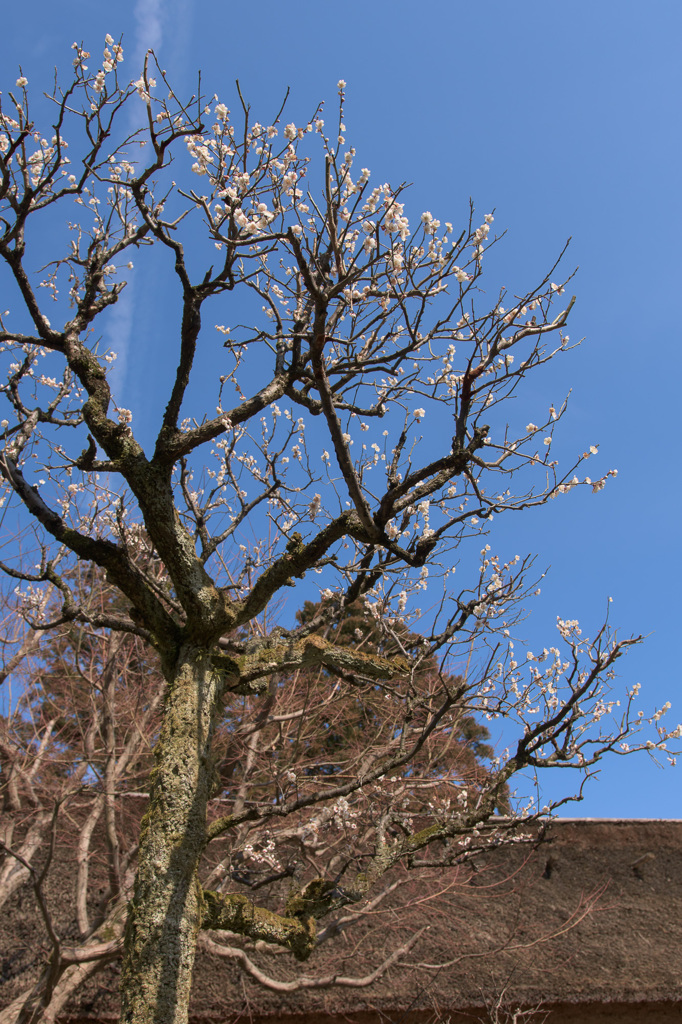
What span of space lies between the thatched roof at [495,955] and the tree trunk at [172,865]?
13.1 feet

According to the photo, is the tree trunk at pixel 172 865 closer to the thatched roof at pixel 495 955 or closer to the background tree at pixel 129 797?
the background tree at pixel 129 797

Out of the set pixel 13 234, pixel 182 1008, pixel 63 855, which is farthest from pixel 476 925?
pixel 13 234

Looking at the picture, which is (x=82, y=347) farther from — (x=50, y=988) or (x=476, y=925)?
(x=476, y=925)

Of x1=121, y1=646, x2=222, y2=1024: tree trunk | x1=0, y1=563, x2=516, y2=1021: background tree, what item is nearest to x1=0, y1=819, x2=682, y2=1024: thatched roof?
x1=0, y1=563, x2=516, y2=1021: background tree

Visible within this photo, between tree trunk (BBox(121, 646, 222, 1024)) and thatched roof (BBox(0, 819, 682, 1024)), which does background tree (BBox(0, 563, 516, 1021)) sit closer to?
thatched roof (BBox(0, 819, 682, 1024))

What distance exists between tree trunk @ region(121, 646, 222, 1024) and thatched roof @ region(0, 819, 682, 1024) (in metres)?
4.01

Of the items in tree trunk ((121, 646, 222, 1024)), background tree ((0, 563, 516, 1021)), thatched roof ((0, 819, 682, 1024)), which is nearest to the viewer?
tree trunk ((121, 646, 222, 1024))

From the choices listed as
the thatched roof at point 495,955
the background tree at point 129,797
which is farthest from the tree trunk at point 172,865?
the thatched roof at point 495,955

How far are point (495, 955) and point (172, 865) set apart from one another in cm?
690

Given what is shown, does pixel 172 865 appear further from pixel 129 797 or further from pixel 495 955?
pixel 495 955

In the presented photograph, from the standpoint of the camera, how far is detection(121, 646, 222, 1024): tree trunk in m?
3.69

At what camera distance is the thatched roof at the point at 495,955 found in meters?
7.98

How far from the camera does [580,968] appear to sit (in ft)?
29.1

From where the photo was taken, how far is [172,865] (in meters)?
3.97
